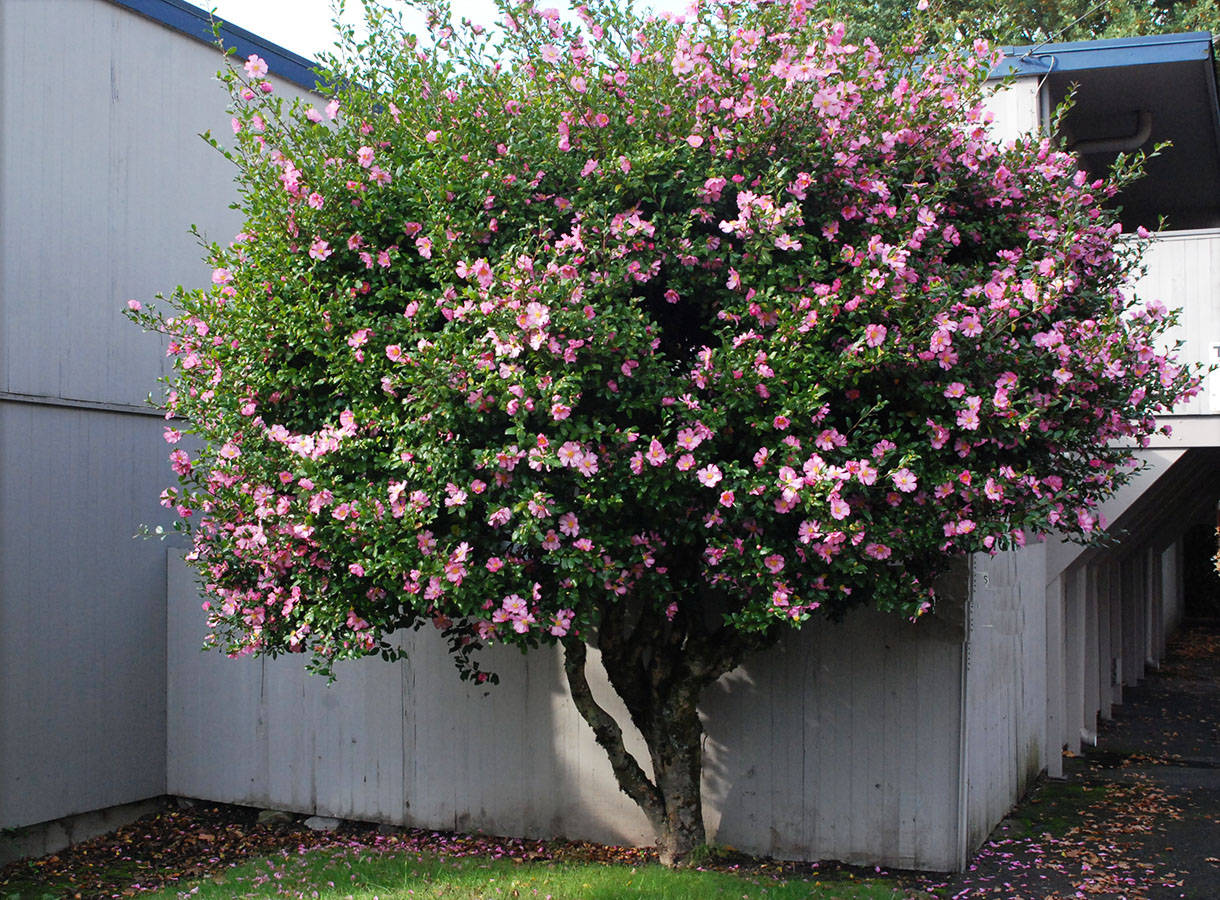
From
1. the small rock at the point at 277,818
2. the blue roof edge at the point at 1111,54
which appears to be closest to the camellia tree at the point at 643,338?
the small rock at the point at 277,818

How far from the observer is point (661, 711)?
6.46m

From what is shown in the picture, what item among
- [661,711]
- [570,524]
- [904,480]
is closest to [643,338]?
[570,524]

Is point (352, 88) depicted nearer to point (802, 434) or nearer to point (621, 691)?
point (802, 434)

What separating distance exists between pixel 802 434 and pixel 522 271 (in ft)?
4.58

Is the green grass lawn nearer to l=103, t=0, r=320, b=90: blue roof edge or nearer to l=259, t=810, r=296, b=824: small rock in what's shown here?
l=259, t=810, r=296, b=824: small rock

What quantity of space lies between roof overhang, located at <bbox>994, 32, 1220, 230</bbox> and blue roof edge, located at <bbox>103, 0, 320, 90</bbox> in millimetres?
5820

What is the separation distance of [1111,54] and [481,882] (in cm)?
805

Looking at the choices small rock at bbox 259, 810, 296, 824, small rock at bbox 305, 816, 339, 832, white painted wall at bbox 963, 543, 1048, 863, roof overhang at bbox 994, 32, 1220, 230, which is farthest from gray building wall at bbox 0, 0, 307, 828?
roof overhang at bbox 994, 32, 1220, 230

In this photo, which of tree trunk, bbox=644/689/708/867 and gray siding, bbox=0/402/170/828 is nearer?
tree trunk, bbox=644/689/708/867

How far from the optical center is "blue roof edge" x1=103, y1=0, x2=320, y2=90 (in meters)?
8.64

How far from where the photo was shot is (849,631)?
6840 mm

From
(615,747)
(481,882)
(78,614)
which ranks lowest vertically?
(481,882)

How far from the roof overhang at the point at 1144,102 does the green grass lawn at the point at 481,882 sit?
16.3 ft

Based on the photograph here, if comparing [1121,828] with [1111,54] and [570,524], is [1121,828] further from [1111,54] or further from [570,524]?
[1111,54]
